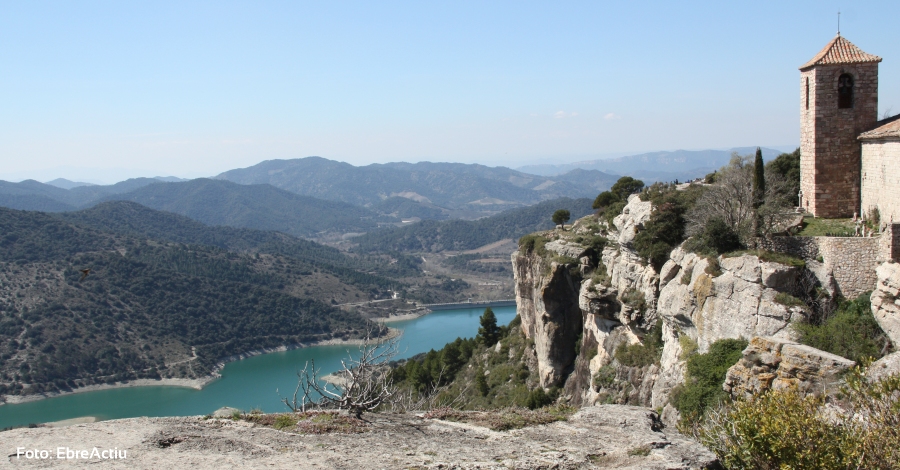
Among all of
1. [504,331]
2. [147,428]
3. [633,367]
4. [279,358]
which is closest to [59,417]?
[279,358]

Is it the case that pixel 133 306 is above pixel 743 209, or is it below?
below

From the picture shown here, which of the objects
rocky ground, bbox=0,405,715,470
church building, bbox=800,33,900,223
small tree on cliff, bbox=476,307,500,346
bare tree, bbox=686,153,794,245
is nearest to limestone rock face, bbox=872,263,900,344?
Answer: bare tree, bbox=686,153,794,245

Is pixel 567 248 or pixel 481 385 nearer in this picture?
pixel 567 248

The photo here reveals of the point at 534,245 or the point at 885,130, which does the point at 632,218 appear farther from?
the point at 534,245

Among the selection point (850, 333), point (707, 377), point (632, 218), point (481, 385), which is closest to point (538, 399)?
point (481, 385)

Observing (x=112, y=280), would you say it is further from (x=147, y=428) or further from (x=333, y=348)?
(x=147, y=428)
